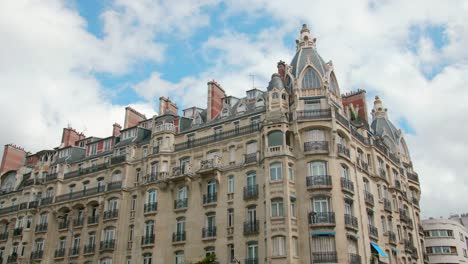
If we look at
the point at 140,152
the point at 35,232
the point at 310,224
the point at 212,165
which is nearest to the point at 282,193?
the point at 310,224

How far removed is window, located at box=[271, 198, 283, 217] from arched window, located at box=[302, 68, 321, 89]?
963cm

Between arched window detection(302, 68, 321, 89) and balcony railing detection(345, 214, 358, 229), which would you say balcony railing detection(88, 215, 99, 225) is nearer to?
arched window detection(302, 68, 321, 89)

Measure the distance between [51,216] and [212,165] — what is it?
18.0 m

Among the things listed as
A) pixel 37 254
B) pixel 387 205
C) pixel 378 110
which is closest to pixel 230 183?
pixel 387 205

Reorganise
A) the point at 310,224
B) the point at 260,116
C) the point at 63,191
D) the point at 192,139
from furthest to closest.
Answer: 1. the point at 63,191
2. the point at 192,139
3. the point at 260,116
4. the point at 310,224

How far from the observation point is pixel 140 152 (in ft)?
151

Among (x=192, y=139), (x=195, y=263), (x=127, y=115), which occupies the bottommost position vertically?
(x=195, y=263)

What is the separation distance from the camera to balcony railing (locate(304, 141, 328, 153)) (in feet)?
120

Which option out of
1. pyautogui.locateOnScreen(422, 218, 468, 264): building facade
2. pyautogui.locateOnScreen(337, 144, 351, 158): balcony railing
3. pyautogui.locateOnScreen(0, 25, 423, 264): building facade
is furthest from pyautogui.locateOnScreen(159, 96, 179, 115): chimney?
pyautogui.locateOnScreen(422, 218, 468, 264): building facade

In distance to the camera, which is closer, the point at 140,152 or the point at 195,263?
the point at 195,263

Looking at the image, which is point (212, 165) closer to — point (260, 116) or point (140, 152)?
point (260, 116)

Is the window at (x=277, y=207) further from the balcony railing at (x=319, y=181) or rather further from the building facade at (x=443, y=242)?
the building facade at (x=443, y=242)

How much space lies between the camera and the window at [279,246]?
33656mm

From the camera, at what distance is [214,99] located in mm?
45188
